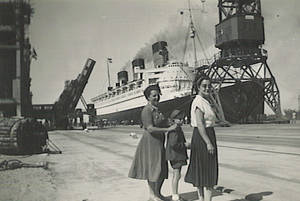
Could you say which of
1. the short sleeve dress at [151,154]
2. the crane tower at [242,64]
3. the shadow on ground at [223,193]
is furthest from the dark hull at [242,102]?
the short sleeve dress at [151,154]

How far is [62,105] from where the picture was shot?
2741 centimetres

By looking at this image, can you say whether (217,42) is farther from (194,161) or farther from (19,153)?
(194,161)

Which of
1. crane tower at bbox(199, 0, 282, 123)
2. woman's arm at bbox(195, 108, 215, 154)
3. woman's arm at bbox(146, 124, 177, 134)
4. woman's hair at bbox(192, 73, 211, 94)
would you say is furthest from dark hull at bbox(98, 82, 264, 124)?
woman's arm at bbox(195, 108, 215, 154)

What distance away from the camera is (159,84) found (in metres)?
42.6

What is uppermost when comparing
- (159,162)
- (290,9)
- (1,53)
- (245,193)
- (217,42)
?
(217,42)

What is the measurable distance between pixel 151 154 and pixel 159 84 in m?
38.5

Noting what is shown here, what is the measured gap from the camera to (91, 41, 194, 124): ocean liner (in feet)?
129

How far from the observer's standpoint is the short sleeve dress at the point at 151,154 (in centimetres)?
418

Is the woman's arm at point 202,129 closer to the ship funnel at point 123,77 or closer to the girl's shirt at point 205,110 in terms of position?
the girl's shirt at point 205,110

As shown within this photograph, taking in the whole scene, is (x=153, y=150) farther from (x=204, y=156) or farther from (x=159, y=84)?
(x=159, y=84)

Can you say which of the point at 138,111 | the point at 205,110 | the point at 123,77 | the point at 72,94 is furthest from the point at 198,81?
the point at 123,77

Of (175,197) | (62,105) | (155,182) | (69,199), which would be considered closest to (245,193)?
(175,197)

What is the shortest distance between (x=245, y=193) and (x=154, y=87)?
2.10m

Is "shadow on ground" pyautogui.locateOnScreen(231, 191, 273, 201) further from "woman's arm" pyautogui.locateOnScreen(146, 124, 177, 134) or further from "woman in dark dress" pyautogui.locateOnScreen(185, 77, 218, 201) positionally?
"woman's arm" pyautogui.locateOnScreen(146, 124, 177, 134)
